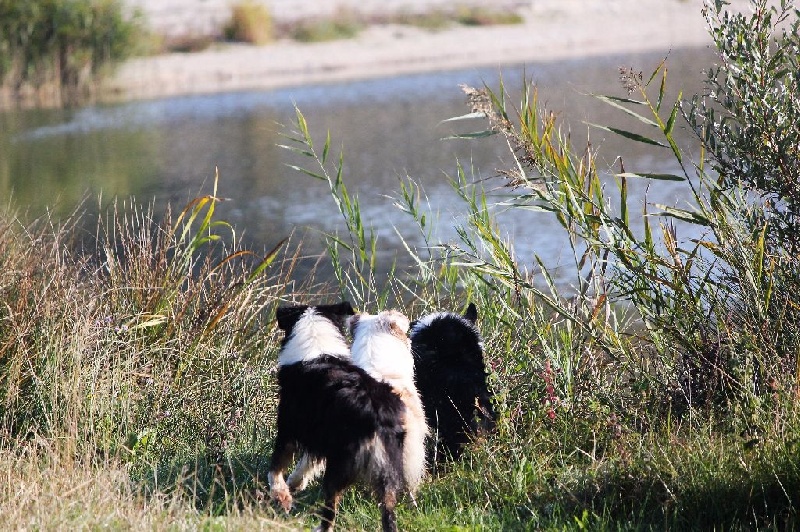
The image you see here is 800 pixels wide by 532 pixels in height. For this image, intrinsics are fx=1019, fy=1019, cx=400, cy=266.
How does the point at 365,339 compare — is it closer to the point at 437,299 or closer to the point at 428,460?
the point at 428,460

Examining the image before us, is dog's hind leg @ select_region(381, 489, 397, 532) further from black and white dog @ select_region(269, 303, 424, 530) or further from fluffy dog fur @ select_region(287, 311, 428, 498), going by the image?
fluffy dog fur @ select_region(287, 311, 428, 498)

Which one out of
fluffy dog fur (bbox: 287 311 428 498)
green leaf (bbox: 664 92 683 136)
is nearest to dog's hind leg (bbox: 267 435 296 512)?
fluffy dog fur (bbox: 287 311 428 498)

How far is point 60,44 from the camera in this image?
2547cm

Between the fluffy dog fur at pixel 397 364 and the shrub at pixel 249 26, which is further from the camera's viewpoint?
the shrub at pixel 249 26

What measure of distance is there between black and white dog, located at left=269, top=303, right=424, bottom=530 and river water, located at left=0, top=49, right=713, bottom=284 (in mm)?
5306

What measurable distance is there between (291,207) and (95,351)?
8677 mm

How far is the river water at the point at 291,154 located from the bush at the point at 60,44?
1944mm

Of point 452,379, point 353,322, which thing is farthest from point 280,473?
point 452,379

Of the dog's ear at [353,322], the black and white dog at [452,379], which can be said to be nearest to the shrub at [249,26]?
the black and white dog at [452,379]

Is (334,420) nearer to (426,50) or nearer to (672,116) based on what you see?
(672,116)

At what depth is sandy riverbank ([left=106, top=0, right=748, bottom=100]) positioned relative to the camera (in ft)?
93.4

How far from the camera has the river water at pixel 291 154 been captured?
42.8 feet

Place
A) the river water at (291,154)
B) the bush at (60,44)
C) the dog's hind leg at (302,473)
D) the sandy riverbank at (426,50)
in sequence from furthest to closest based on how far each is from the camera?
the sandy riverbank at (426,50) < the bush at (60,44) < the river water at (291,154) < the dog's hind leg at (302,473)

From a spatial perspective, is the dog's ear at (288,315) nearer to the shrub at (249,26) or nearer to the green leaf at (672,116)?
the green leaf at (672,116)
